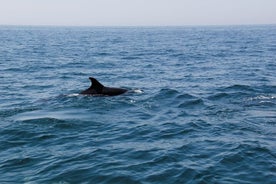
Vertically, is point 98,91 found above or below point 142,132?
above

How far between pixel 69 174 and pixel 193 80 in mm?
18208

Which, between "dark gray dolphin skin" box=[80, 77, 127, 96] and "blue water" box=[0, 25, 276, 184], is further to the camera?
"dark gray dolphin skin" box=[80, 77, 127, 96]

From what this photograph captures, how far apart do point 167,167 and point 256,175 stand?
238 cm

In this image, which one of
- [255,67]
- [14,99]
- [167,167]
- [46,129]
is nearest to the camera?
[167,167]

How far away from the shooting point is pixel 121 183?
10.6m

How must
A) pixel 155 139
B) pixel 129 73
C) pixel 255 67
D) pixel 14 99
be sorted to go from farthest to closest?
pixel 255 67
pixel 129 73
pixel 14 99
pixel 155 139

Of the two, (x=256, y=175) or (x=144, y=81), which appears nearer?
(x=256, y=175)

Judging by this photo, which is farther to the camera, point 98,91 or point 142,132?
point 98,91

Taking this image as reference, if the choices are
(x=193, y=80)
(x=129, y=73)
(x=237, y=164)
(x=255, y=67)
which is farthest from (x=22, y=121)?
(x=255, y=67)

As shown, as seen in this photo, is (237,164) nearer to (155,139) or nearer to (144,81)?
(155,139)

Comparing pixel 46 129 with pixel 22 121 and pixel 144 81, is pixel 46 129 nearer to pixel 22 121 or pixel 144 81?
pixel 22 121

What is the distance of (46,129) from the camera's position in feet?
50.6

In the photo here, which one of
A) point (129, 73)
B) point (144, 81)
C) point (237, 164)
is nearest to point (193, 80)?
point (144, 81)

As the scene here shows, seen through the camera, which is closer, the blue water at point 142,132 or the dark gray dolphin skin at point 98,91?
the blue water at point 142,132
